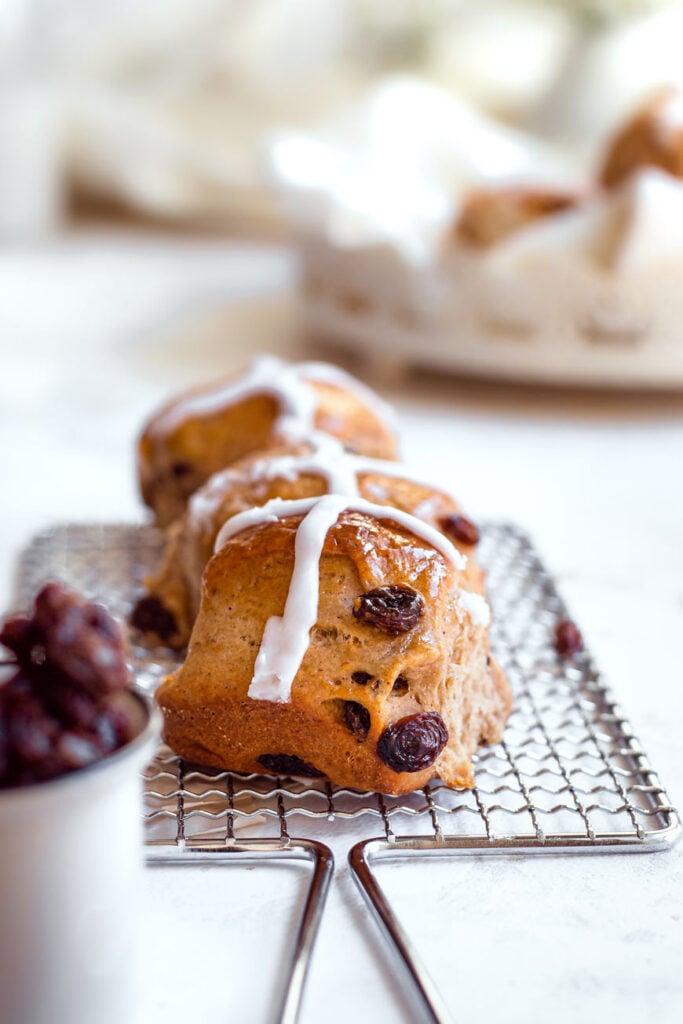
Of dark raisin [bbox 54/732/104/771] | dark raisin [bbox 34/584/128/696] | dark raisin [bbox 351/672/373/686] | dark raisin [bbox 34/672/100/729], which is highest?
dark raisin [bbox 34/584/128/696]

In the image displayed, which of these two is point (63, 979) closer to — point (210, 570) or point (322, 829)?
point (322, 829)

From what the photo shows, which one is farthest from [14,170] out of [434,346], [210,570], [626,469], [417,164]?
[210,570]

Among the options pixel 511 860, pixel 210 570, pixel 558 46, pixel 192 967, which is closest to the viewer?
pixel 192 967

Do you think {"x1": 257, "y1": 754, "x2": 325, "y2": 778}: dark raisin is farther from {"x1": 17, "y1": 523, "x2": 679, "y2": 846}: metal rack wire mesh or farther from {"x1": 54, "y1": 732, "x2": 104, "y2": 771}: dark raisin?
{"x1": 54, "y1": 732, "x2": 104, "y2": 771}: dark raisin

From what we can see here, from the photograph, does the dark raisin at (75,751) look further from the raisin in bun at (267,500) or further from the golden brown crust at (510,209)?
the golden brown crust at (510,209)

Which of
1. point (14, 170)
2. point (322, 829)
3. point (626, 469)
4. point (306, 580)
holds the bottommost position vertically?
point (14, 170)

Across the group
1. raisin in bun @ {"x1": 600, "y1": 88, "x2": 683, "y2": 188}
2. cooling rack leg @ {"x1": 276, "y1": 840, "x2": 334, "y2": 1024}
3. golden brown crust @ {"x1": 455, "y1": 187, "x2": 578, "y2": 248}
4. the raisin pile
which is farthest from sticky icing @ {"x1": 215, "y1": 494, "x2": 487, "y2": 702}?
raisin in bun @ {"x1": 600, "y1": 88, "x2": 683, "y2": 188}

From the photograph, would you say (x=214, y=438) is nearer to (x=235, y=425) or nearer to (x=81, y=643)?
(x=235, y=425)
